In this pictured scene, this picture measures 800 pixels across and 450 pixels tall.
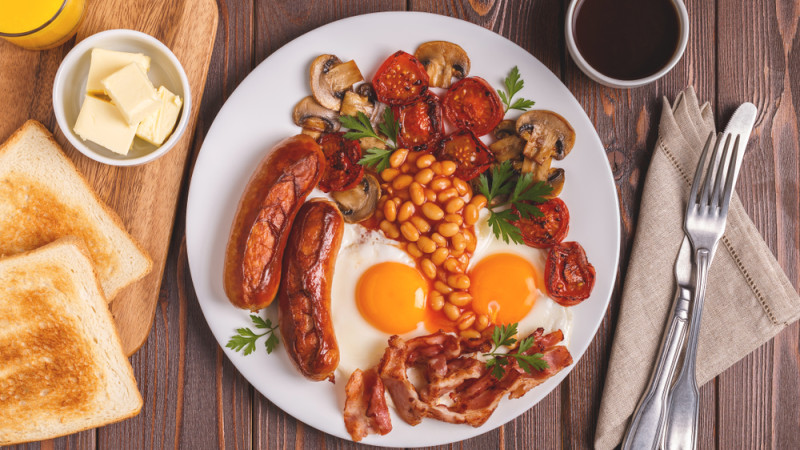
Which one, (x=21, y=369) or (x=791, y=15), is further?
(x=791, y=15)

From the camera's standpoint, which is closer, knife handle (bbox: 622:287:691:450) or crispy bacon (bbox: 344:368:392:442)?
crispy bacon (bbox: 344:368:392:442)

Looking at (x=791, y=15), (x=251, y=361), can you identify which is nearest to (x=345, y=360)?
(x=251, y=361)

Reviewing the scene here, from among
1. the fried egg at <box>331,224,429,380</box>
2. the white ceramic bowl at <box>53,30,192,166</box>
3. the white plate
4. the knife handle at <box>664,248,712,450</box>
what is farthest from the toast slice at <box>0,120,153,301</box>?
the knife handle at <box>664,248,712,450</box>

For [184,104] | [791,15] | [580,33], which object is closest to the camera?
[184,104]

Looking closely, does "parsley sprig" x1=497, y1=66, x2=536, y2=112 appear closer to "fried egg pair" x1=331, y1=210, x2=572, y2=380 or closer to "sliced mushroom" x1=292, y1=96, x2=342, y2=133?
"fried egg pair" x1=331, y1=210, x2=572, y2=380

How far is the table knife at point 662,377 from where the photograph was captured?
2.23m

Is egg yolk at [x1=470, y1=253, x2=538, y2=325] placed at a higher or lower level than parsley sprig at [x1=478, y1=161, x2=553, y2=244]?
lower

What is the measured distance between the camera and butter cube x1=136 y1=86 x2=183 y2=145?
6.52 ft

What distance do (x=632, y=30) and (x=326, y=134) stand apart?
50.2 inches

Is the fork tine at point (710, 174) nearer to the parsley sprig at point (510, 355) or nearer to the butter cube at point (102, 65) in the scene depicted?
the parsley sprig at point (510, 355)

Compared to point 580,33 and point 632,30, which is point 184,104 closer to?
point 580,33

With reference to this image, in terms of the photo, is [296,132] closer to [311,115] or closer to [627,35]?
[311,115]

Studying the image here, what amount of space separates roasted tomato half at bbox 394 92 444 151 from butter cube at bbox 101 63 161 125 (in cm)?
91

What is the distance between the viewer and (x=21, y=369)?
84.2 inches
